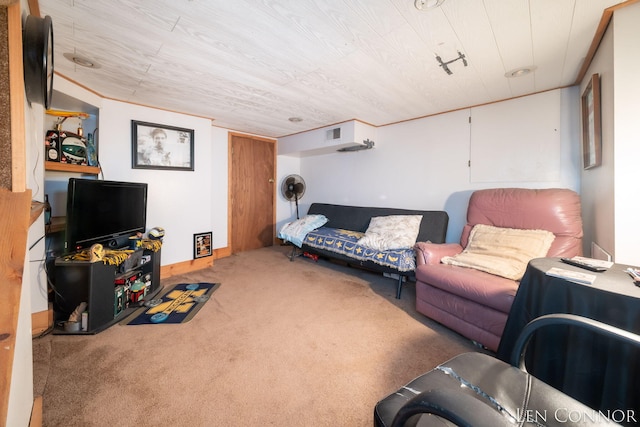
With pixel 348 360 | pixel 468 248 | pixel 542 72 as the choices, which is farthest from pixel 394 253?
pixel 542 72

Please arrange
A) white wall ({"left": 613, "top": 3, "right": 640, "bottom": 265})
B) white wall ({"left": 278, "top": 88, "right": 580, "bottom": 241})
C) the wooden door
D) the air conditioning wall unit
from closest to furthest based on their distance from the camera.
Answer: white wall ({"left": 613, "top": 3, "right": 640, "bottom": 265}) → white wall ({"left": 278, "top": 88, "right": 580, "bottom": 241}) → the air conditioning wall unit → the wooden door

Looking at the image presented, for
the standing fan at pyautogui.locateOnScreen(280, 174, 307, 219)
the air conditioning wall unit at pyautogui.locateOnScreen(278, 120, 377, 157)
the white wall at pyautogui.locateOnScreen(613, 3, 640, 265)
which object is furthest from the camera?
the standing fan at pyautogui.locateOnScreen(280, 174, 307, 219)

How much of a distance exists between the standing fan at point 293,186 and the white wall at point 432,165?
717 millimetres

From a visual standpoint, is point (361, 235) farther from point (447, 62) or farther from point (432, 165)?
point (447, 62)

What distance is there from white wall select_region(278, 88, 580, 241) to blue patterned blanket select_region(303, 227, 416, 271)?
2.73 feet

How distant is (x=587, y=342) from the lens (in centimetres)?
102

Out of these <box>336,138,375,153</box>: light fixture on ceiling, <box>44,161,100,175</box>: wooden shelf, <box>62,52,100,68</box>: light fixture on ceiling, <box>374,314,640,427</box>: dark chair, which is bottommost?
<box>374,314,640,427</box>: dark chair

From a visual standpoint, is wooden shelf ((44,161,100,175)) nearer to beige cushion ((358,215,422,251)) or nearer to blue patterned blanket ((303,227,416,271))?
blue patterned blanket ((303,227,416,271))

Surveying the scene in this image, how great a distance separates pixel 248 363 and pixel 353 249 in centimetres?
176

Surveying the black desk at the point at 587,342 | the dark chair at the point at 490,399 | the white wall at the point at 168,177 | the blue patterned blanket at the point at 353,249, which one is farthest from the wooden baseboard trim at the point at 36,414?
the blue patterned blanket at the point at 353,249

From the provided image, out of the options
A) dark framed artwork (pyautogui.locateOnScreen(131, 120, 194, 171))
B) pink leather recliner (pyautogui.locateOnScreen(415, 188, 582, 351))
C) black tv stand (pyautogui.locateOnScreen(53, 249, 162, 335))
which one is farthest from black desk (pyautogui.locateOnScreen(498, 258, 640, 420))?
dark framed artwork (pyautogui.locateOnScreen(131, 120, 194, 171))

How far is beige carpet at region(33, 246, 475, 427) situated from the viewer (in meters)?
1.23

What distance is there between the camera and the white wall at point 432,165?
2.37 metres

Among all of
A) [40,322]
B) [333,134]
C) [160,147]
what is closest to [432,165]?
[333,134]
